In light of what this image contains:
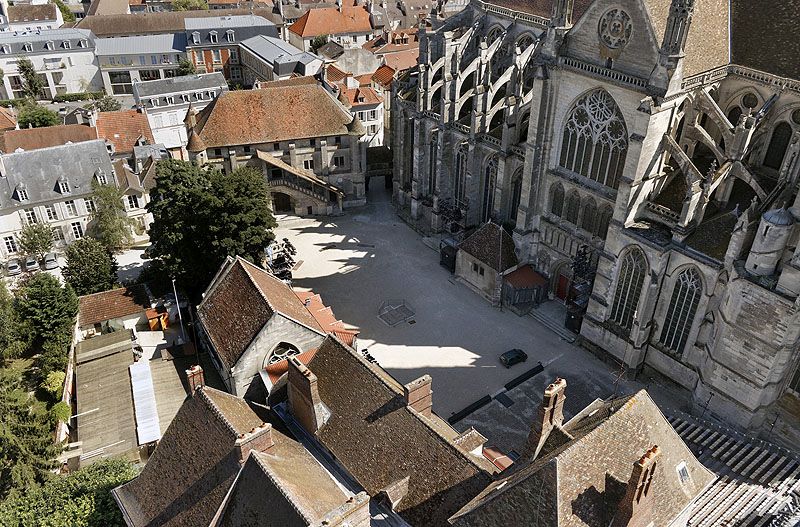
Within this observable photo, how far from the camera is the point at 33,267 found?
185ft

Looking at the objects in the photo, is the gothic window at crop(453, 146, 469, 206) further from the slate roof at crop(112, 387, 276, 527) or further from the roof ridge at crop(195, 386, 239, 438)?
the roof ridge at crop(195, 386, 239, 438)

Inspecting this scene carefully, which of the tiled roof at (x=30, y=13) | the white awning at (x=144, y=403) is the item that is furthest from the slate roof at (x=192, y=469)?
the tiled roof at (x=30, y=13)

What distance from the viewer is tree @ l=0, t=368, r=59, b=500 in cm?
3169

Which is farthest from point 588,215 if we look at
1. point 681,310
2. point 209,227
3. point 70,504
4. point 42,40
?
point 42,40

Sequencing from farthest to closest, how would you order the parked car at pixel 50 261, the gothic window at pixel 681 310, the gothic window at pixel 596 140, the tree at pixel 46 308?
the parked car at pixel 50 261
the tree at pixel 46 308
the gothic window at pixel 596 140
the gothic window at pixel 681 310

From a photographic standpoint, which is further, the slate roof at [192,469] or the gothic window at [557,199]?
the gothic window at [557,199]

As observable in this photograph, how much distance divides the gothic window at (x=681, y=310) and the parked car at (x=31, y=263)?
53.6 metres

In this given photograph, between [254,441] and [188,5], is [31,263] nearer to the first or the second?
[254,441]

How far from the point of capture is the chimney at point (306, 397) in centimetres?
2997

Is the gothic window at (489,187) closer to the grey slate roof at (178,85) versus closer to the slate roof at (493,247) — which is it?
the slate roof at (493,247)

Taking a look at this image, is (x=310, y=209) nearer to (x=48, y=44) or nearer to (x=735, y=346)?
(x=735, y=346)

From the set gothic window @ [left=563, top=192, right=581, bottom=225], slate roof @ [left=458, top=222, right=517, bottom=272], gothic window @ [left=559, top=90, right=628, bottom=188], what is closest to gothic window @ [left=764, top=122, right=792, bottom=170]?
gothic window @ [left=559, top=90, right=628, bottom=188]

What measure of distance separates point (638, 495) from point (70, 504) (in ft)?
84.3

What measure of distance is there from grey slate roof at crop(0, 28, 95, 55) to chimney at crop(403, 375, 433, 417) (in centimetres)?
9351
